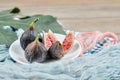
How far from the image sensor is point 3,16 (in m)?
0.85

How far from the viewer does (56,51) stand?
69 centimetres

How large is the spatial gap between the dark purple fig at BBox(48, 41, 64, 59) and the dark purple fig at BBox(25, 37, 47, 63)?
19mm

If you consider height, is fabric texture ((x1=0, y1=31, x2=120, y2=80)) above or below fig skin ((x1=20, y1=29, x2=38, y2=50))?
below

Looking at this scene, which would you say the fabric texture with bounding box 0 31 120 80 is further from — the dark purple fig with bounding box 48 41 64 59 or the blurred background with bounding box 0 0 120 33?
the blurred background with bounding box 0 0 120 33

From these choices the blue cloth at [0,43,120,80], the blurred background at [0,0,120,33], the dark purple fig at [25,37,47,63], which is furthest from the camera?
the blurred background at [0,0,120,33]

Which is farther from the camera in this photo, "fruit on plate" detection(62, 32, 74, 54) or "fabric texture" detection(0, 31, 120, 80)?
"fruit on plate" detection(62, 32, 74, 54)

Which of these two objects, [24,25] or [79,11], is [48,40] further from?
[79,11]

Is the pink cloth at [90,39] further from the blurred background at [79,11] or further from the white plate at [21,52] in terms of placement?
the blurred background at [79,11]

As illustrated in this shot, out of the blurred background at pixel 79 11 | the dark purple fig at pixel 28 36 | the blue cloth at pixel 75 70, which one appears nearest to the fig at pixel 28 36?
the dark purple fig at pixel 28 36

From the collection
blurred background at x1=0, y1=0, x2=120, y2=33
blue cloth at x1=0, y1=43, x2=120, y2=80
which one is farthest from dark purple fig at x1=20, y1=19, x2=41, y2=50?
blurred background at x1=0, y1=0, x2=120, y2=33

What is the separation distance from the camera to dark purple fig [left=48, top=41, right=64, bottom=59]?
69 cm

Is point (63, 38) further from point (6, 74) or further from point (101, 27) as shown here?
point (101, 27)

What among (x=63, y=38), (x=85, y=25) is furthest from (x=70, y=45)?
(x=85, y=25)

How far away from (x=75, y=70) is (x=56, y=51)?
0.37 ft
